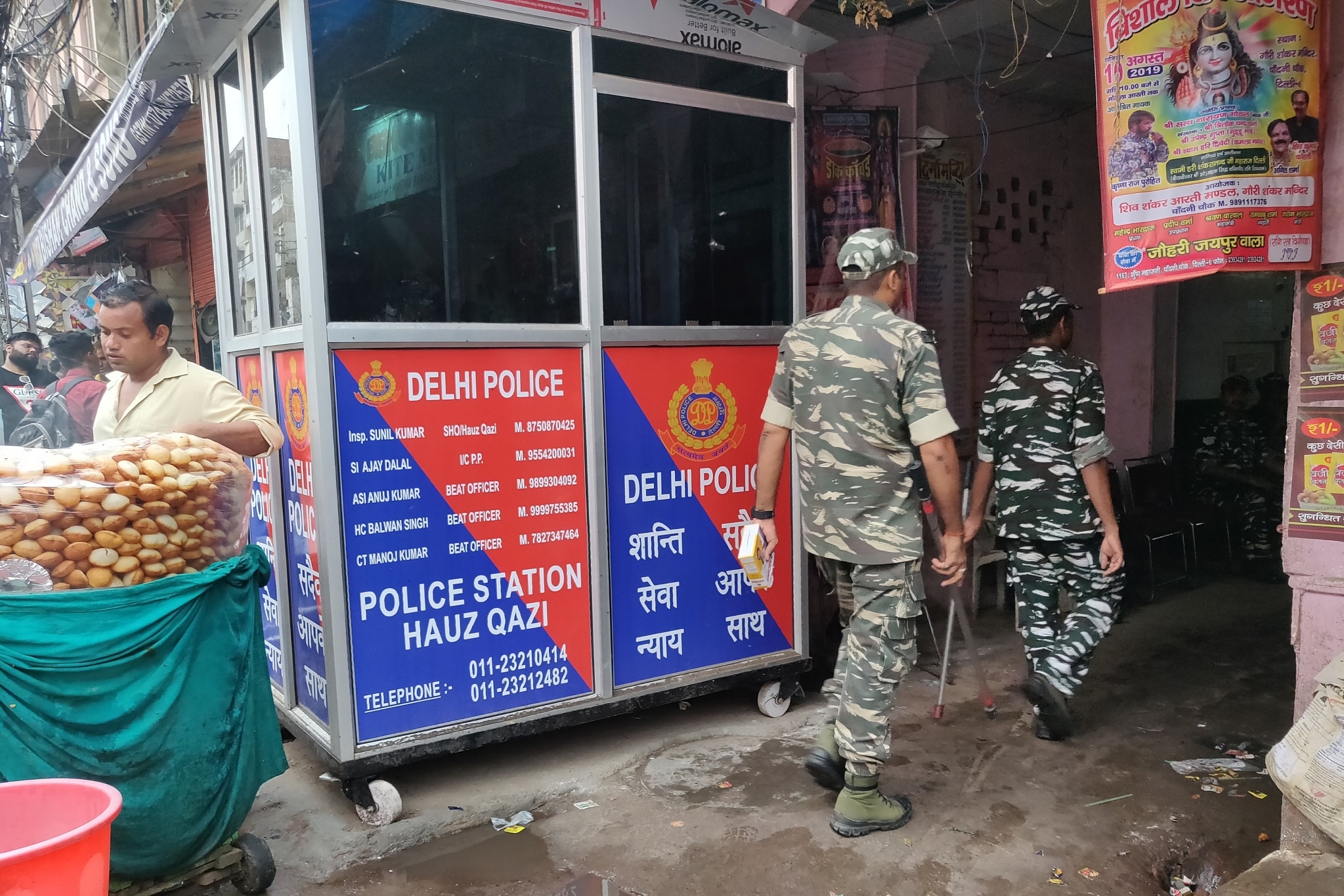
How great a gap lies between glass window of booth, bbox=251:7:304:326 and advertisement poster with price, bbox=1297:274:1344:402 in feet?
10.5

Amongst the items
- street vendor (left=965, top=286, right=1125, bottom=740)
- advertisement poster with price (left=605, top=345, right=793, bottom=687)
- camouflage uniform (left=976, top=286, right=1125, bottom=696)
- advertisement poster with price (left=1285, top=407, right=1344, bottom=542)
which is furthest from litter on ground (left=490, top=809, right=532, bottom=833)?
advertisement poster with price (left=1285, top=407, right=1344, bottom=542)

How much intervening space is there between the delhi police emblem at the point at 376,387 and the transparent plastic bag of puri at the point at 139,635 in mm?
609

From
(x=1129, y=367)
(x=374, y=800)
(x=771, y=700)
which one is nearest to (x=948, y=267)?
(x=1129, y=367)

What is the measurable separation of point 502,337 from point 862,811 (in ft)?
6.74

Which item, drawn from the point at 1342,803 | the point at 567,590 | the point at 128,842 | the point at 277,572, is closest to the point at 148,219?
the point at 277,572

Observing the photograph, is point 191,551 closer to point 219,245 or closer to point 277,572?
point 277,572

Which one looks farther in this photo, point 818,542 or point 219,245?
point 219,245

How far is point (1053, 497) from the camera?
12.1 feet

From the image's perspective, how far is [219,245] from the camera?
12.8ft

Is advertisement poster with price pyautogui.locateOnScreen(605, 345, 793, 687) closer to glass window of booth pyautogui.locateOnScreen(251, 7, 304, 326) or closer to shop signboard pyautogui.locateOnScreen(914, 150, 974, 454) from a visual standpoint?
glass window of booth pyautogui.locateOnScreen(251, 7, 304, 326)

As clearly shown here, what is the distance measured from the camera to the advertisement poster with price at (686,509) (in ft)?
12.0

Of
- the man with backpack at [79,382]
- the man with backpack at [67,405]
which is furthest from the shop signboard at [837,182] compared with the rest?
the man with backpack at [67,405]

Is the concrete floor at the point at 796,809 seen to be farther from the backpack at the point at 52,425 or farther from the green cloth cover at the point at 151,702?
the backpack at the point at 52,425

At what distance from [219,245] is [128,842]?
99.2 inches
